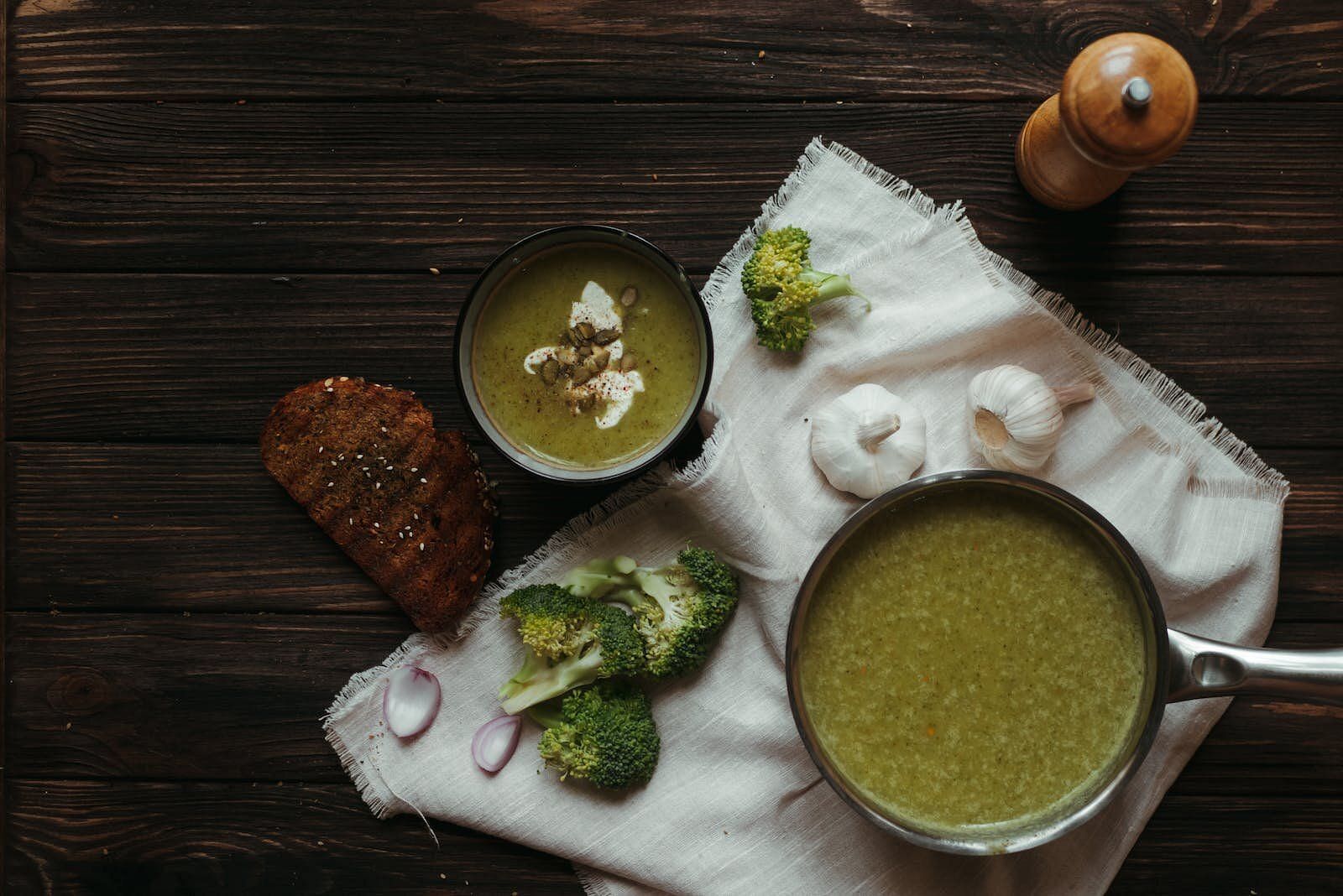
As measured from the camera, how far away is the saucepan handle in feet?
6.31

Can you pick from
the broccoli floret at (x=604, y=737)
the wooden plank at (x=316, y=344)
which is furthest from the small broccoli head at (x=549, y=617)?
the wooden plank at (x=316, y=344)

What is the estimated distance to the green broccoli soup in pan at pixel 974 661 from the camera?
2.09m

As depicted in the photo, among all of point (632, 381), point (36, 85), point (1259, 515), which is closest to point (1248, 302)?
point (1259, 515)

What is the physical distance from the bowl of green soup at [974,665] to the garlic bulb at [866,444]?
16 cm

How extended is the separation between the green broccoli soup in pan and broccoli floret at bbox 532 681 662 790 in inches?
17.6

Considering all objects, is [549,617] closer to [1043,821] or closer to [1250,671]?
[1043,821]

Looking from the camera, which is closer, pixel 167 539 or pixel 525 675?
pixel 525 675

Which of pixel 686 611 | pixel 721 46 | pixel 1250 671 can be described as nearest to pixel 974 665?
pixel 1250 671

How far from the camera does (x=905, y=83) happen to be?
2.39m

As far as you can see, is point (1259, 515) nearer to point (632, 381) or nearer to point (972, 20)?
point (972, 20)

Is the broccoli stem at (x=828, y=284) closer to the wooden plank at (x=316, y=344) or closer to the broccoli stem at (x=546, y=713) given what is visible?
the wooden plank at (x=316, y=344)

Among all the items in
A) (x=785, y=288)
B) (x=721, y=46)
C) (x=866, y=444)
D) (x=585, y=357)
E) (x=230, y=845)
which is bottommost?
(x=230, y=845)

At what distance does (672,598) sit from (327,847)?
3.73 feet

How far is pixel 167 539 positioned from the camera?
8.13ft
